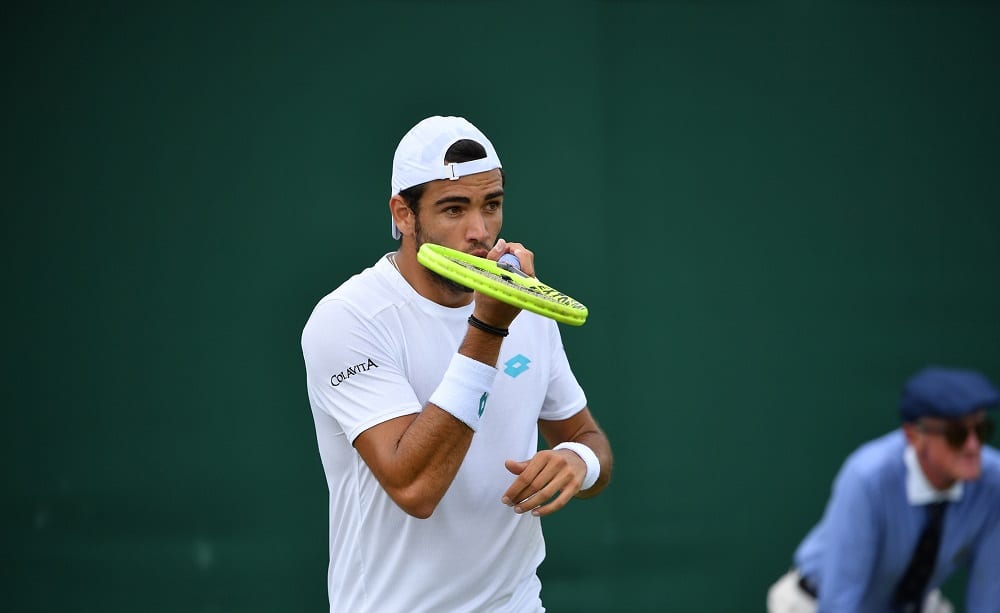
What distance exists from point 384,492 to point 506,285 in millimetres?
610

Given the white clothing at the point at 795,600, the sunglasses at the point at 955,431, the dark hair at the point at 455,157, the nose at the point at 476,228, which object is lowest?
the white clothing at the point at 795,600

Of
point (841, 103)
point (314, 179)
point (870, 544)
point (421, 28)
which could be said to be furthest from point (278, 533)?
point (841, 103)

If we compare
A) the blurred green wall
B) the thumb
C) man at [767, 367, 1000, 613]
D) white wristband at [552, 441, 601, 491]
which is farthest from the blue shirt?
the blurred green wall

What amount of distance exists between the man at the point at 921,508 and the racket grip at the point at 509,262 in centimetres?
116

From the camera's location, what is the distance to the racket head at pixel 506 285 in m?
2.62

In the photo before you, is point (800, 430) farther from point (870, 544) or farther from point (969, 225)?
point (870, 544)

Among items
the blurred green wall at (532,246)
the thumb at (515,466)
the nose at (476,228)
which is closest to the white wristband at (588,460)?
the thumb at (515,466)

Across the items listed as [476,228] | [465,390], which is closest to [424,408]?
[465,390]

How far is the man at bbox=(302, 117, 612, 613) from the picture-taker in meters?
2.86

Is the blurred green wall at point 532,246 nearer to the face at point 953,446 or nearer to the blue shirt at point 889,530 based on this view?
the blue shirt at point 889,530

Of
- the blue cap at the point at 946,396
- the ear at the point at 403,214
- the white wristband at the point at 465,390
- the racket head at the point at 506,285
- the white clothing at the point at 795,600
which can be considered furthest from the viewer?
the white clothing at the point at 795,600

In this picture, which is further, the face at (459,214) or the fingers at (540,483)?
the face at (459,214)

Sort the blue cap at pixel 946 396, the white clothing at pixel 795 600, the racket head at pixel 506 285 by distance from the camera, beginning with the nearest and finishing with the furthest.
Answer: the racket head at pixel 506 285 → the blue cap at pixel 946 396 → the white clothing at pixel 795 600

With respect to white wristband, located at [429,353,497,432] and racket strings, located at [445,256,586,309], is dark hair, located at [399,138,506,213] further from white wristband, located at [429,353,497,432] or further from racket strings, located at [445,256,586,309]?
white wristband, located at [429,353,497,432]
